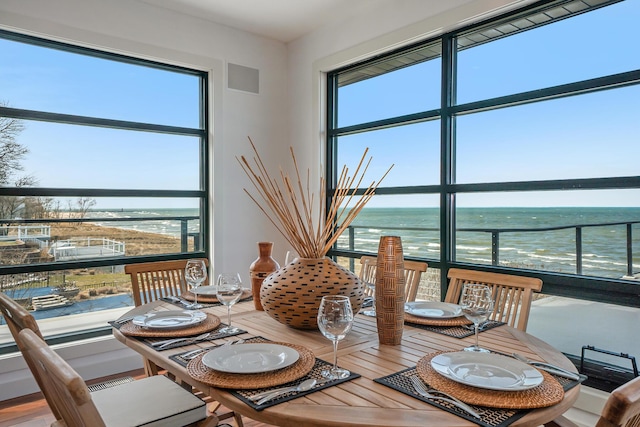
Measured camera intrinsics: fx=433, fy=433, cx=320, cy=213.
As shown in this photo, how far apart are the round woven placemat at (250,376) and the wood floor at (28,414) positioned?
138 centimetres

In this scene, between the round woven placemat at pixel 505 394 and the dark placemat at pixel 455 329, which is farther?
the dark placemat at pixel 455 329

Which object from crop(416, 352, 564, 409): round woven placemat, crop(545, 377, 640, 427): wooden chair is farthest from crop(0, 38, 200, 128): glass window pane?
A: crop(545, 377, 640, 427): wooden chair

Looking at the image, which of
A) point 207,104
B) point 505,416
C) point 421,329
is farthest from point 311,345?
point 207,104

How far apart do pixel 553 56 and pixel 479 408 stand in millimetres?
2314

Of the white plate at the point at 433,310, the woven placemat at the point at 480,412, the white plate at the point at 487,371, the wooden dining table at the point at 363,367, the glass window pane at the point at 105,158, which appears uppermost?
the glass window pane at the point at 105,158

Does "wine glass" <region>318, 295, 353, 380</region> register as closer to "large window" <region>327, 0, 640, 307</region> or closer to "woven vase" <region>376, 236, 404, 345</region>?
"woven vase" <region>376, 236, 404, 345</region>

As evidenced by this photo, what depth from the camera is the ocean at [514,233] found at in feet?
7.61

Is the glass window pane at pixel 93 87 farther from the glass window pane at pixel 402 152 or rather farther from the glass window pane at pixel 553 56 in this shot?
the glass window pane at pixel 553 56

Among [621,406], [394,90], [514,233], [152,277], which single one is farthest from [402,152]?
[621,406]

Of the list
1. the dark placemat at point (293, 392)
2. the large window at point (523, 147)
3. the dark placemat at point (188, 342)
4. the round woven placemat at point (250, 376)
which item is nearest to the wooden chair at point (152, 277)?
the dark placemat at point (188, 342)

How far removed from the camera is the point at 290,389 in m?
1.08

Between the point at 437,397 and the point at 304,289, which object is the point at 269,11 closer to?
the point at 304,289

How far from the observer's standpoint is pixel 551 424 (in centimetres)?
124

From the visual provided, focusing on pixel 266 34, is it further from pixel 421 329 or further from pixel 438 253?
pixel 421 329
